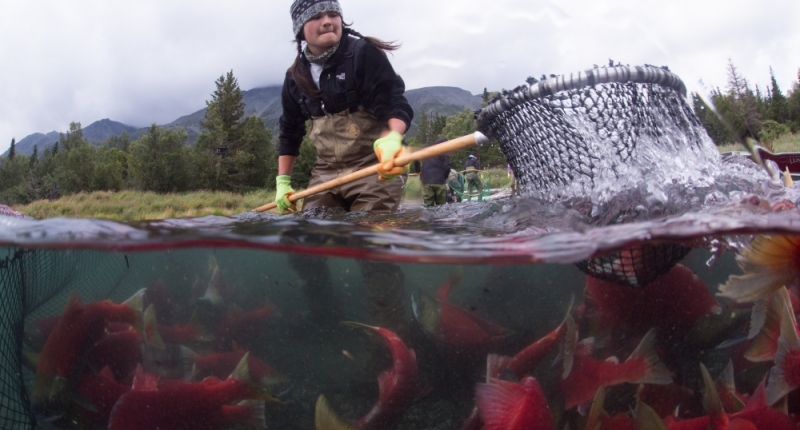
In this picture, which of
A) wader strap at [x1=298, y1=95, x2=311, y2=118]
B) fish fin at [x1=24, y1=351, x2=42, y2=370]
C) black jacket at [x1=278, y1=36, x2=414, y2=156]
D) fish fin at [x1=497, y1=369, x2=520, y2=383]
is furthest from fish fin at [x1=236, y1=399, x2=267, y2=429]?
wader strap at [x1=298, y1=95, x2=311, y2=118]

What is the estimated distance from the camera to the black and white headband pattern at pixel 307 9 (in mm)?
3070

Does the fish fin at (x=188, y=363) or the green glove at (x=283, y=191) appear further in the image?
the green glove at (x=283, y=191)

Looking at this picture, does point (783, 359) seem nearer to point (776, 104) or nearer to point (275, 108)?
point (776, 104)

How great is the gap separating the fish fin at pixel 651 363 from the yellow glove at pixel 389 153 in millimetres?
1602

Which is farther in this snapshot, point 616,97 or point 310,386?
point 616,97

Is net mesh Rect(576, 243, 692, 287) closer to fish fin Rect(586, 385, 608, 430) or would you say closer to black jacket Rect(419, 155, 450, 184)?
fish fin Rect(586, 385, 608, 430)

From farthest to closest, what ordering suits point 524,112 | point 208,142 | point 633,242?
point 208,142 → point 524,112 → point 633,242

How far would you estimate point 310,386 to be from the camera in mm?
1814

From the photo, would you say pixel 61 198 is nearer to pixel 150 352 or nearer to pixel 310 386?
pixel 150 352

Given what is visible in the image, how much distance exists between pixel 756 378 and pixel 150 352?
215cm

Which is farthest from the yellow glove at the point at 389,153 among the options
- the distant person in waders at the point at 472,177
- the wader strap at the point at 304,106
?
the distant person in waders at the point at 472,177

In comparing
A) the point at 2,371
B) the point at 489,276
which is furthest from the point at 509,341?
the point at 2,371

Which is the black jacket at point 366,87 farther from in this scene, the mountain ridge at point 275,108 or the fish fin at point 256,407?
the fish fin at point 256,407

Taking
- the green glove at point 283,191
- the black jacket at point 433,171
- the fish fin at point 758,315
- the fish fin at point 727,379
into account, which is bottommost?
the fish fin at point 727,379
